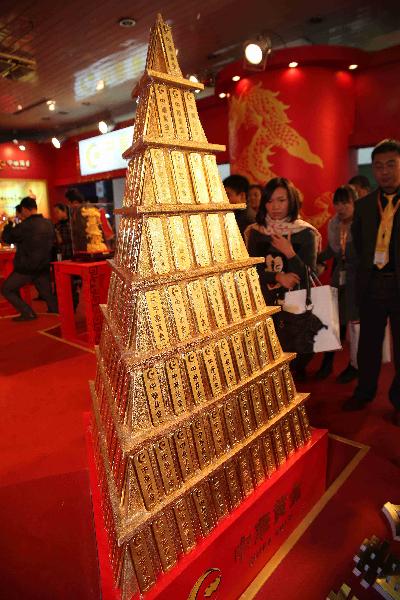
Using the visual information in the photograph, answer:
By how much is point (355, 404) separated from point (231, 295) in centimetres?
170

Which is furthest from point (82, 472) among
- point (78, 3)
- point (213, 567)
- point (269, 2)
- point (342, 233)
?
point (269, 2)

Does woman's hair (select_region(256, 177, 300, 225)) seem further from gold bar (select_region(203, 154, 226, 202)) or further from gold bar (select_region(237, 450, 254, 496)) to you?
gold bar (select_region(237, 450, 254, 496))

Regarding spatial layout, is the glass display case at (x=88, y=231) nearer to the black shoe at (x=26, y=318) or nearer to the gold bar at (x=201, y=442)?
the black shoe at (x=26, y=318)

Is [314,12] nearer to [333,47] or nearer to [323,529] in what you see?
[333,47]

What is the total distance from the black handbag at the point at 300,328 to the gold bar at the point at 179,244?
3.70 ft

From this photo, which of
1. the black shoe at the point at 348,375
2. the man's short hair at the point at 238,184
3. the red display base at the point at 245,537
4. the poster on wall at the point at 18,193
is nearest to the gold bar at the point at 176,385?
the red display base at the point at 245,537

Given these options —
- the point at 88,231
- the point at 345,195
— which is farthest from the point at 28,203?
the point at 345,195

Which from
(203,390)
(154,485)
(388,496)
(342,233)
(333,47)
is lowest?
(388,496)

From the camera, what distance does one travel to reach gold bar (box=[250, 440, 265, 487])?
1666mm

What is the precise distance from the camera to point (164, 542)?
135cm

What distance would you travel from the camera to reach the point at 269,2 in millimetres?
4789

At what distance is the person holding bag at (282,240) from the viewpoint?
2.38 metres

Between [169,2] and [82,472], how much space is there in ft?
16.3

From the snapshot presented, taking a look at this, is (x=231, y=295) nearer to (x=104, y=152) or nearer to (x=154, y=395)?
(x=154, y=395)
